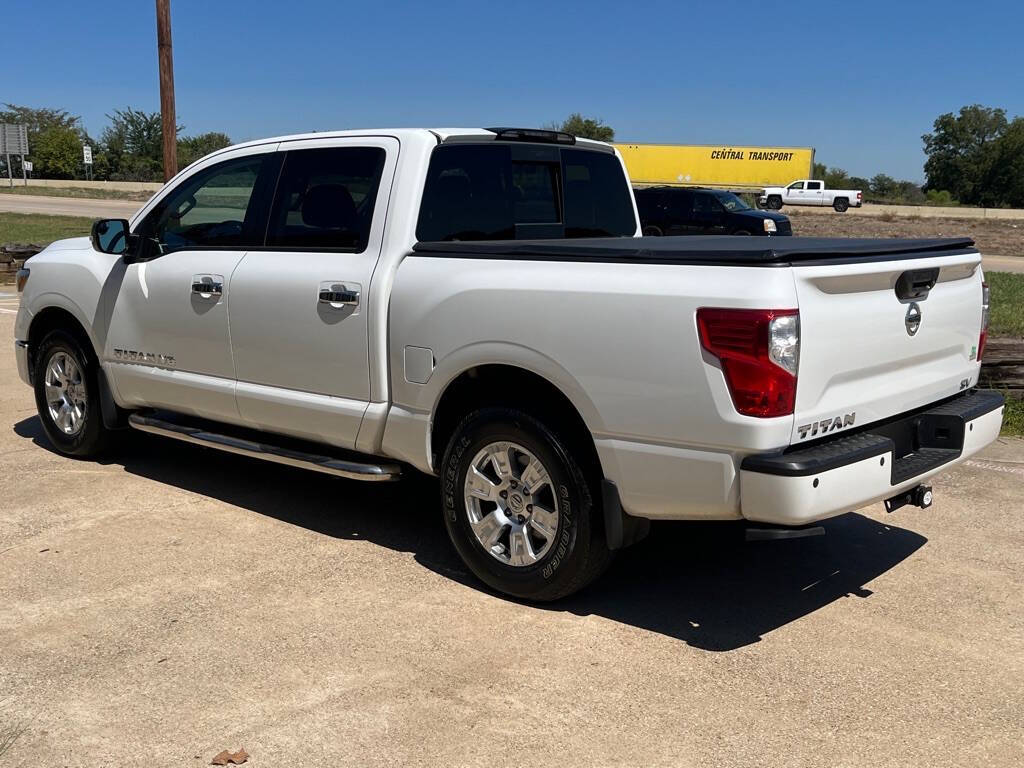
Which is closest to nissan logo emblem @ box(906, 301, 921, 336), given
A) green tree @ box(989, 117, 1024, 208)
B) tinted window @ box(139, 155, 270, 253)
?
tinted window @ box(139, 155, 270, 253)

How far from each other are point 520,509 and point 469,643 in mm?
645

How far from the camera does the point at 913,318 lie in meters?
4.33

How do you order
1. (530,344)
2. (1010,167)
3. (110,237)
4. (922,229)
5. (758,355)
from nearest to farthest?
1. (758,355)
2. (530,344)
3. (110,237)
4. (922,229)
5. (1010,167)

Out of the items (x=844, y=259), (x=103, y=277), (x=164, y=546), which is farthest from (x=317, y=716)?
(x=103, y=277)

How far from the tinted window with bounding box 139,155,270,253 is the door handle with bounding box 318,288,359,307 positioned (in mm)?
722

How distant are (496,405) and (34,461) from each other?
382cm

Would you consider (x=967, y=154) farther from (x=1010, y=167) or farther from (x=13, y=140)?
(x=13, y=140)

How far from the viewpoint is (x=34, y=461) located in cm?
688

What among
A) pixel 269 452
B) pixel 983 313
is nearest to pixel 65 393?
pixel 269 452

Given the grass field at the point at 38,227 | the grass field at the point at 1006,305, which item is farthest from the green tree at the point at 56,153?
the grass field at the point at 1006,305

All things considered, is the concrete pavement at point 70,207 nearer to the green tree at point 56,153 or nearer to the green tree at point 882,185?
the green tree at point 56,153

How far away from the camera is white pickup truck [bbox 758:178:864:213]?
54594 mm

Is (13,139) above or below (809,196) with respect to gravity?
above

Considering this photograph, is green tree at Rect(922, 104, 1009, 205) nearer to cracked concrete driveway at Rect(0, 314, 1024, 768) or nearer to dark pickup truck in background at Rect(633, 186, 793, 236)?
dark pickup truck in background at Rect(633, 186, 793, 236)
